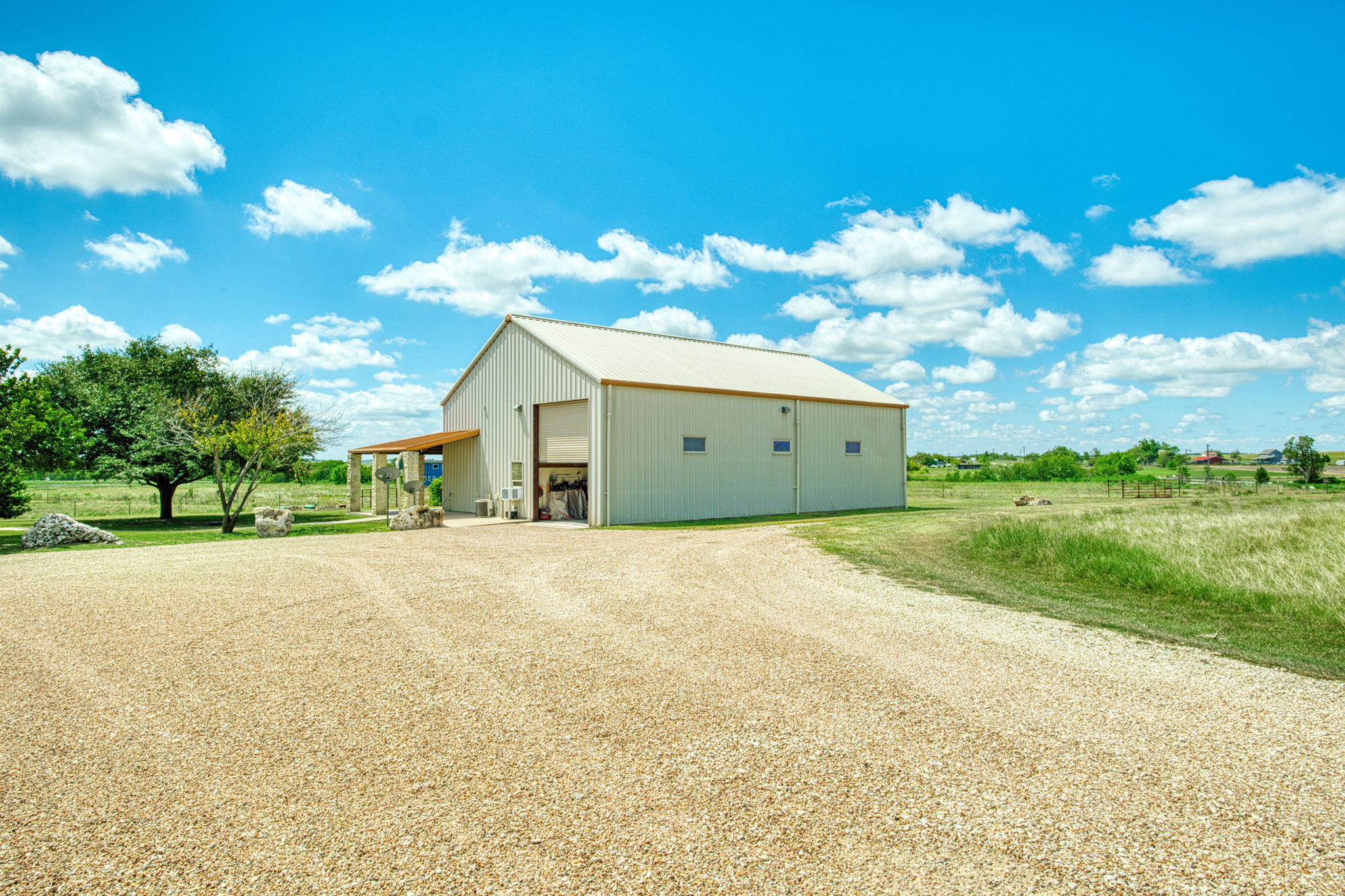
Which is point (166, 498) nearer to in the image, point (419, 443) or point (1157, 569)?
point (419, 443)

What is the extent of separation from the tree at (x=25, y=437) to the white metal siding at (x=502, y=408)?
10108 mm

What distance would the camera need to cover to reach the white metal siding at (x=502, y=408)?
20.3 meters

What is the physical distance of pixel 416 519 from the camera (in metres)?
18.9

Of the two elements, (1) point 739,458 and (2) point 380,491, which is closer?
(1) point 739,458

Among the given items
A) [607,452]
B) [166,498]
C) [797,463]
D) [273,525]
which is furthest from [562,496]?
[166,498]

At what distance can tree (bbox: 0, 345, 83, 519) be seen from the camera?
1614cm

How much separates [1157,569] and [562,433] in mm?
14299

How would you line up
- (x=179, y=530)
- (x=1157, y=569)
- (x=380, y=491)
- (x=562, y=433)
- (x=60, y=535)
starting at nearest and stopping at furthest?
(x=1157, y=569) → (x=60, y=535) → (x=562, y=433) → (x=179, y=530) → (x=380, y=491)

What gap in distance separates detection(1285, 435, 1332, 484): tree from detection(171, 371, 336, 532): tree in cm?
5976

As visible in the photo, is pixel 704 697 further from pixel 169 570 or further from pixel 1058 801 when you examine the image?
pixel 169 570

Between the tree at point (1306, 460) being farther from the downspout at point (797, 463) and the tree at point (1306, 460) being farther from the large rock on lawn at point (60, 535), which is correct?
the large rock on lawn at point (60, 535)

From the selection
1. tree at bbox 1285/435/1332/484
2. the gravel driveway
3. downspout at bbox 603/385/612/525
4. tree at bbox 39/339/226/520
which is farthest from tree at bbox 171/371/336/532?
tree at bbox 1285/435/1332/484

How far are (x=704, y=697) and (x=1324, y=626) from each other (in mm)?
7189

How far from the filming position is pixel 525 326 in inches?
856
